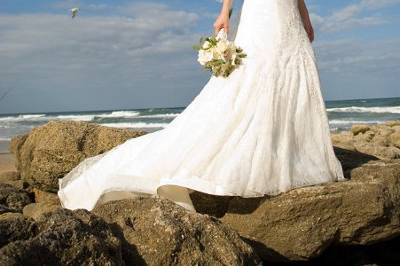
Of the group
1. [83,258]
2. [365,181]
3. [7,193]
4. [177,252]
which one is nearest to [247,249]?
[177,252]

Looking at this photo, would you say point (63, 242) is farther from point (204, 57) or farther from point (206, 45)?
point (206, 45)

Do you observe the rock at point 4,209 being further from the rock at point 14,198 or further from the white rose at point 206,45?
the white rose at point 206,45

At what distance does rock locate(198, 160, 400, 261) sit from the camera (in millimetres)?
4844

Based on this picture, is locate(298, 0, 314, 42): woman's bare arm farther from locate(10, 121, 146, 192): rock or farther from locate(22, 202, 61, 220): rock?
locate(22, 202, 61, 220): rock

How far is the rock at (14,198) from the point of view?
7.62 meters

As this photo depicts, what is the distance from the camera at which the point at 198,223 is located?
3.93 m

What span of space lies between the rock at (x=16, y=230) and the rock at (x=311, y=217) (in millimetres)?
2141

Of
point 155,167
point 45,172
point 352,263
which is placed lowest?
point 352,263

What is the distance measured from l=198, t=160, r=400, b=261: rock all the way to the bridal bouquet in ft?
4.45

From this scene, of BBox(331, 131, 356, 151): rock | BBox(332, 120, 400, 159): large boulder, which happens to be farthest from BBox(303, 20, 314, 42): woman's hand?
BBox(332, 120, 400, 159): large boulder

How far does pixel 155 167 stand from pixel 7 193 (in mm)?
3530

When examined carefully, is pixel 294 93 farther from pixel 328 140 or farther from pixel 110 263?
pixel 110 263

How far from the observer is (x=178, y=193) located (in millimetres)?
5098

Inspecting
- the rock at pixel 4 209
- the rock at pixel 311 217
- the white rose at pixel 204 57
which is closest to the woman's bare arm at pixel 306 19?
the white rose at pixel 204 57
